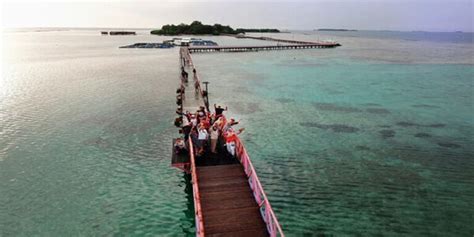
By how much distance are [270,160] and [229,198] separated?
910 centimetres

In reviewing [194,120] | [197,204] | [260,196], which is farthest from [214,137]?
[197,204]

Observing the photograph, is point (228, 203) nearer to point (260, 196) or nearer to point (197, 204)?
point (260, 196)

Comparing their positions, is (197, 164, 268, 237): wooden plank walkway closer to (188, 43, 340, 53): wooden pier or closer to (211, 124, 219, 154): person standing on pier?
(211, 124, 219, 154): person standing on pier

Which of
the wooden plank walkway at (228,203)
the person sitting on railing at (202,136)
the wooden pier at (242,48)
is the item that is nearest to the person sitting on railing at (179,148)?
the person sitting on railing at (202,136)

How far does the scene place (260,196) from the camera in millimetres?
11789

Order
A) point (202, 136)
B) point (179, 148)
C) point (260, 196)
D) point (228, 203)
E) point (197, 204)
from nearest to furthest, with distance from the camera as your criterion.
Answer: point (197, 204)
point (260, 196)
point (228, 203)
point (202, 136)
point (179, 148)

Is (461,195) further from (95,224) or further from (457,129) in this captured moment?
(95,224)

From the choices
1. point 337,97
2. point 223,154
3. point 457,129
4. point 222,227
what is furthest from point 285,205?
point 337,97

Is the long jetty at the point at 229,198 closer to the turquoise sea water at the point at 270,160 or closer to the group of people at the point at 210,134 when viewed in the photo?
the group of people at the point at 210,134

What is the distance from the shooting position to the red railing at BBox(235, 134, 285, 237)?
10000 millimetres

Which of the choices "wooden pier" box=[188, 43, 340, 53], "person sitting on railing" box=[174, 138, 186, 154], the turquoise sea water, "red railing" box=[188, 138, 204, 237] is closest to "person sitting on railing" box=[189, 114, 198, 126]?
"person sitting on railing" box=[174, 138, 186, 154]

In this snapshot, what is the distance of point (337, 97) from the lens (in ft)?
131

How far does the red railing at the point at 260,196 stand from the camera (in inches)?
394

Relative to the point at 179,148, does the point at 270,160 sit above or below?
below
